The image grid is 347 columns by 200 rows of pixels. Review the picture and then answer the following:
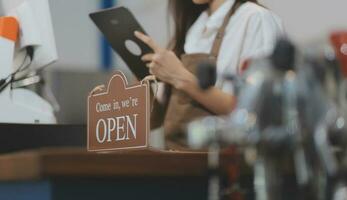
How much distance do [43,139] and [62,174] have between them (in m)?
0.68

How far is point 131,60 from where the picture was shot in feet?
5.55

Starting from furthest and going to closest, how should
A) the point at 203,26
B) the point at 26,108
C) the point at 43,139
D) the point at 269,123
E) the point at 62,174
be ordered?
the point at 203,26 < the point at 26,108 < the point at 43,139 < the point at 62,174 < the point at 269,123

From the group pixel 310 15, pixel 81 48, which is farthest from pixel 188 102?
pixel 81 48

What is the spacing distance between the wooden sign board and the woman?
421mm

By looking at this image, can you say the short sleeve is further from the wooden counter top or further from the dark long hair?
the wooden counter top

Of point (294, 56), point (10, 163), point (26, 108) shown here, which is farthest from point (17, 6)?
point (294, 56)

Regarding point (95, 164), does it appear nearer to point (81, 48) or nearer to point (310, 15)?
point (310, 15)

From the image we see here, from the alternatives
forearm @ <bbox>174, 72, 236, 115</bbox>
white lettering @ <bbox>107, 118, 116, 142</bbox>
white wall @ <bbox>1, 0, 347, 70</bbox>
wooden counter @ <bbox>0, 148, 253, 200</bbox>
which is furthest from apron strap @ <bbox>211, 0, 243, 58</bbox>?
white wall @ <bbox>1, 0, 347, 70</bbox>

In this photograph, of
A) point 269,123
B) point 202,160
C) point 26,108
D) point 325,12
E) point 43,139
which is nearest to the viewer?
point 269,123

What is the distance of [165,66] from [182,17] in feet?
Answer: 0.86

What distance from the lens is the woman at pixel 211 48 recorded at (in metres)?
1.65

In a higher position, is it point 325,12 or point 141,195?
point 325,12

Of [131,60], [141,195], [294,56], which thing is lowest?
[141,195]

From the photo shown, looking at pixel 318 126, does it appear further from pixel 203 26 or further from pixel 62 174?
pixel 203 26
